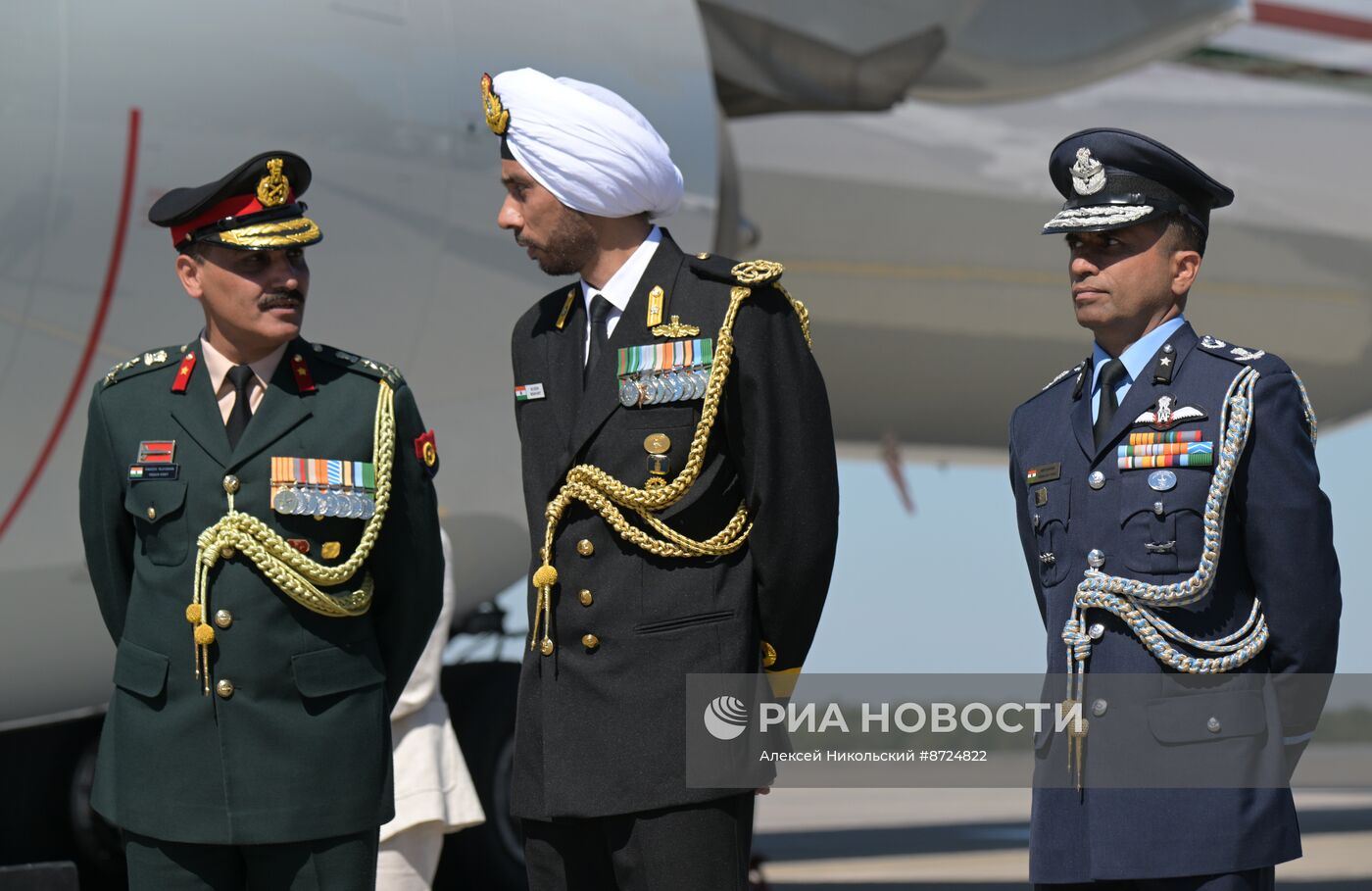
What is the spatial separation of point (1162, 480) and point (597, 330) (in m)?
0.88

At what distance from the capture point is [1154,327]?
9.17 ft

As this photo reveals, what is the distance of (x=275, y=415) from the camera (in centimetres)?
299

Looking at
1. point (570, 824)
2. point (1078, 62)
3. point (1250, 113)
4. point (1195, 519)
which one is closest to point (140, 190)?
point (570, 824)

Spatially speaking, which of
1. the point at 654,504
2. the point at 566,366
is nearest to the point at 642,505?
→ the point at 654,504

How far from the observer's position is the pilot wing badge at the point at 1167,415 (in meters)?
2.71

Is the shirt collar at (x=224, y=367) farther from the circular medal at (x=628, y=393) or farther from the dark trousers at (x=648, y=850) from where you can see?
the dark trousers at (x=648, y=850)

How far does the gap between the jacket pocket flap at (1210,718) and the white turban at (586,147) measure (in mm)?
1083

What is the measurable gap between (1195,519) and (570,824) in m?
1.00

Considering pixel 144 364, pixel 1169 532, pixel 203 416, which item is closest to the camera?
pixel 1169 532

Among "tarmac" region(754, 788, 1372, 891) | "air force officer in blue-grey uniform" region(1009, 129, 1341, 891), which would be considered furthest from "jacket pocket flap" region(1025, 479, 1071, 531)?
"tarmac" region(754, 788, 1372, 891)

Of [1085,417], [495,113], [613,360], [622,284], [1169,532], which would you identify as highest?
[495,113]

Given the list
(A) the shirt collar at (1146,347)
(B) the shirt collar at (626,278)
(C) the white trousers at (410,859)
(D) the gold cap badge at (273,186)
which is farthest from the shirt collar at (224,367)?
(C) the white trousers at (410,859)

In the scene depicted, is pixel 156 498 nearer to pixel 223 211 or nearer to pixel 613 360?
pixel 223 211

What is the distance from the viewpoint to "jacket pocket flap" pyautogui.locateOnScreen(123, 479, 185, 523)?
2.95m
